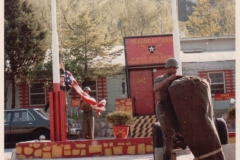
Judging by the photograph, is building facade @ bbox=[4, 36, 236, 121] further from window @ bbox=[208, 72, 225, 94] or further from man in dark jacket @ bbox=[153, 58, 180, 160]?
man in dark jacket @ bbox=[153, 58, 180, 160]

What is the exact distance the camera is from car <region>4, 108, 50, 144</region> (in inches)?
685

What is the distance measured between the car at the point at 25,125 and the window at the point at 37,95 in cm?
799

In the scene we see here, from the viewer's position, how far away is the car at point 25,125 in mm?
17406

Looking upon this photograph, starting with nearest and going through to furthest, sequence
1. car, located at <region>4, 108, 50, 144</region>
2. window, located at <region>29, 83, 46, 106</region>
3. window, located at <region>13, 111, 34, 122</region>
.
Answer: car, located at <region>4, 108, 50, 144</region> < window, located at <region>13, 111, 34, 122</region> < window, located at <region>29, 83, 46, 106</region>

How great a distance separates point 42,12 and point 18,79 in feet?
16.0

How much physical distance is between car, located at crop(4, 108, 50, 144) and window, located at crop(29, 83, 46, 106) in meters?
7.99

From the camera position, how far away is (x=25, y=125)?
17.5 metres

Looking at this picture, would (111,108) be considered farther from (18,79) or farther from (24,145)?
(24,145)

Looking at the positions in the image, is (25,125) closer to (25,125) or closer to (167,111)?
(25,125)

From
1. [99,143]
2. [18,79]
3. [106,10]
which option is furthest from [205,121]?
[106,10]

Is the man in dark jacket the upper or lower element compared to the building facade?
lower

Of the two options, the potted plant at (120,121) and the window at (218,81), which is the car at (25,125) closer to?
the potted plant at (120,121)

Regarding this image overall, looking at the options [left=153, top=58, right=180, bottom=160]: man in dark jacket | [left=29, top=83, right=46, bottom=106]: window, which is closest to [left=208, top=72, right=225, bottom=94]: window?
[left=29, top=83, right=46, bottom=106]: window

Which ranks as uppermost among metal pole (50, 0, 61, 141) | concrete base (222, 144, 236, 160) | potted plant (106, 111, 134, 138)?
metal pole (50, 0, 61, 141)
